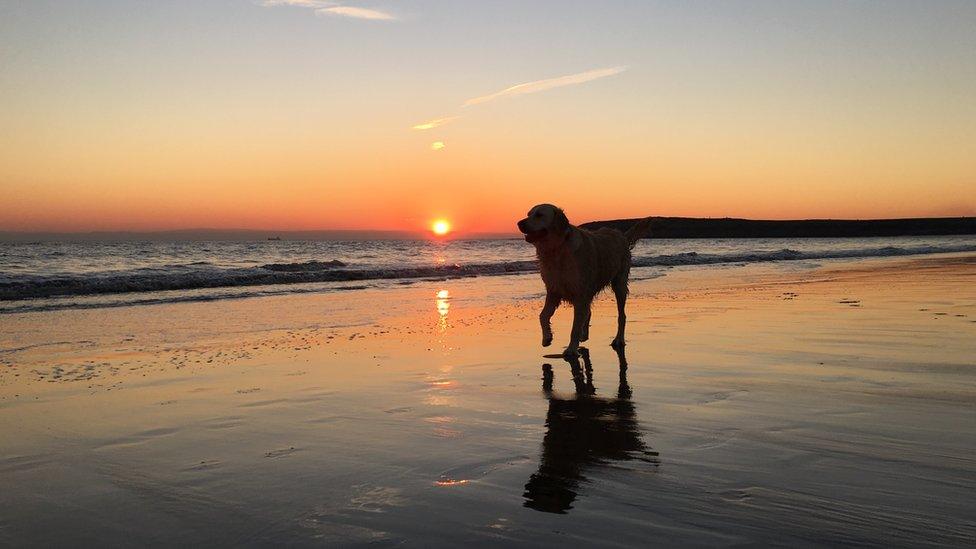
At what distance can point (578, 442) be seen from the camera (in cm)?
450

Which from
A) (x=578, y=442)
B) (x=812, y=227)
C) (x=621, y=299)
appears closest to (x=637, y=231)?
(x=621, y=299)

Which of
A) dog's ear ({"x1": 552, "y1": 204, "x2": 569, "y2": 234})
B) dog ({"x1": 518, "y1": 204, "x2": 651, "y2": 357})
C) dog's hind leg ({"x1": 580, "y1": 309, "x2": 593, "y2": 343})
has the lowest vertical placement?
dog's hind leg ({"x1": 580, "y1": 309, "x2": 593, "y2": 343})

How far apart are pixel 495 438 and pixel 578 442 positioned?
501 mm

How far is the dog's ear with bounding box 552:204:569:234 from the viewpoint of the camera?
8.28m

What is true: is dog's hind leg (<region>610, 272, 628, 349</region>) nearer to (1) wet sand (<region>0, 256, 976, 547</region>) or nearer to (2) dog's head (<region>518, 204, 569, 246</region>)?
(1) wet sand (<region>0, 256, 976, 547</region>)

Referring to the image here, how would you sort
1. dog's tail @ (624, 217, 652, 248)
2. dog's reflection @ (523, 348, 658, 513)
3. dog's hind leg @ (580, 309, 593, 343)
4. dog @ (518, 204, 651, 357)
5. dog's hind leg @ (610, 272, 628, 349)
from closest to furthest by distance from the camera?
dog's reflection @ (523, 348, 658, 513), dog @ (518, 204, 651, 357), dog's hind leg @ (580, 309, 593, 343), dog's hind leg @ (610, 272, 628, 349), dog's tail @ (624, 217, 652, 248)

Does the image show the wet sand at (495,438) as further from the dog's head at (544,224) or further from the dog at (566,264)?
the dog's head at (544,224)

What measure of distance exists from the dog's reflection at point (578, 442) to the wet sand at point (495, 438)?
0.07 feet

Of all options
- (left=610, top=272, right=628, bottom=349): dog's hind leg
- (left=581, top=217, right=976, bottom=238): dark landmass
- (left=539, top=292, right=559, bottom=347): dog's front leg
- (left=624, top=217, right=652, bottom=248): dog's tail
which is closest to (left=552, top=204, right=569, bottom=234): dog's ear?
(left=539, top=292, right=559, bottom=347): dog's front leg

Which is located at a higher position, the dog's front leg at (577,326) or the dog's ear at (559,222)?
the dog's ear at (559,222)

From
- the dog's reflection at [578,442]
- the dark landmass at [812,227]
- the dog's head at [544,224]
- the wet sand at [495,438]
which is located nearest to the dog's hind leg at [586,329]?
the wet sand at [495,438]

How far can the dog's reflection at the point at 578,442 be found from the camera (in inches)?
140

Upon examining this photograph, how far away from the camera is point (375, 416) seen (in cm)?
520

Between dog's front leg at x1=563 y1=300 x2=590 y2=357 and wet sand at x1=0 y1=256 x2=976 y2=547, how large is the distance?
0.18 metres
